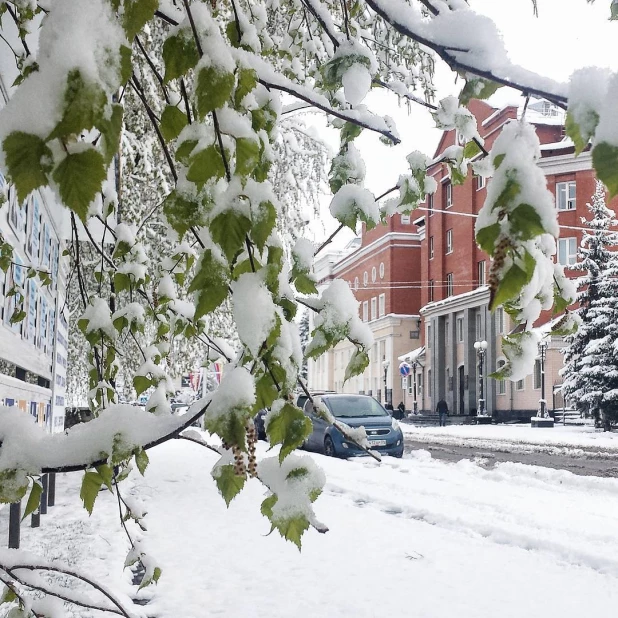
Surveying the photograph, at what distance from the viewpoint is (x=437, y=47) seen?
1157 mm

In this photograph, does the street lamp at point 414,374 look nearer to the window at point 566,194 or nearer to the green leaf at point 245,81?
the window at point 566,194

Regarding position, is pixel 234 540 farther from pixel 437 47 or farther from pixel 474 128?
pixel 437 47

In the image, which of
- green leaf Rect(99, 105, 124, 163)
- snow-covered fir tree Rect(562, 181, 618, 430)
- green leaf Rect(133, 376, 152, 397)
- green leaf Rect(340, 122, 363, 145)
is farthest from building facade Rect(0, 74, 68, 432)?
snow-covered fir tree Rect(562, 181, 618, 430)

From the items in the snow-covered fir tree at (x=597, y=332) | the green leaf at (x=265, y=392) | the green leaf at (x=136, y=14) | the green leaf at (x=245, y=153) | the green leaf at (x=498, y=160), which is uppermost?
the snow-covered fir tree at (x=597, y=332)

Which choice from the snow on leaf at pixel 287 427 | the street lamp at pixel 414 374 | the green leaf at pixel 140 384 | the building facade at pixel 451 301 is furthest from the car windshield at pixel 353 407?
the street lamp at pixel 414 374

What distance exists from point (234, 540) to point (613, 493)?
6254 mm

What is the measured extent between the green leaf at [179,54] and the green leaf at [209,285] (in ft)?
1.04

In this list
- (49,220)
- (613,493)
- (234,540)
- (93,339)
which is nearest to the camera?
(93,339)

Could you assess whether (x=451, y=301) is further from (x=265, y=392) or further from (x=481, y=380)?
(x=265, y=392)

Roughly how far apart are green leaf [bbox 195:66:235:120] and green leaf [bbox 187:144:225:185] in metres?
0.06

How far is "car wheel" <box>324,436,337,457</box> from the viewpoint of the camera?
14812 mm

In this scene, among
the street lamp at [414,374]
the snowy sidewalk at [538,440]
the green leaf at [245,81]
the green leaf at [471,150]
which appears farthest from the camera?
the street lamp at [414,374]

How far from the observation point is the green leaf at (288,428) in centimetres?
132

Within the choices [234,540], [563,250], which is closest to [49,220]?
[234,540]
